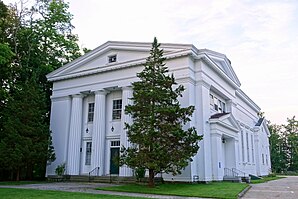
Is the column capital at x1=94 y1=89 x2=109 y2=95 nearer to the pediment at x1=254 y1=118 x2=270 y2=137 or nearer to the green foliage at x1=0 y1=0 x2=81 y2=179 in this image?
the green foliage at x1=0 y1=0 x2=81 y2=179

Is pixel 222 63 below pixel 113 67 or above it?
above

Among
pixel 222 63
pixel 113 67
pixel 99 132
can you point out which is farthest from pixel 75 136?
pixel 222 63

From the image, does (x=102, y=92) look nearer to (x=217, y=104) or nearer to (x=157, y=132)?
(x=217, y=104)

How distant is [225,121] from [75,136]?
11587mm

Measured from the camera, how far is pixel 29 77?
91.0ft

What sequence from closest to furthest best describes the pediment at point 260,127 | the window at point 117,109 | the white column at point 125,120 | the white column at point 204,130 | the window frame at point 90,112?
the white column at point 204,130 → the white column at point 125,120 → the window at point 117,109 → the window frame at point 90,112 → the pediment at point 260,127

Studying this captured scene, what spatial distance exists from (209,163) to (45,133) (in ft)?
39.6

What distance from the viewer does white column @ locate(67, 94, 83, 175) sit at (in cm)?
2371

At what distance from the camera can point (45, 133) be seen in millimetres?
23109

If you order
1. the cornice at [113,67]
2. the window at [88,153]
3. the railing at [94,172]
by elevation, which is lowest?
the railing at [94,172]

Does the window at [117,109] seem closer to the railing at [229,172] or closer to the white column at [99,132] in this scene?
the white column at [99,132]

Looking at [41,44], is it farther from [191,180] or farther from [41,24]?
[191,180]

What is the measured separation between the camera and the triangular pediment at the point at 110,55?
2200 centimetres

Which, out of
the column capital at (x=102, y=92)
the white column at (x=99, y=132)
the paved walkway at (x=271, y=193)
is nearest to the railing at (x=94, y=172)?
the white column at (x=99, y=132)
